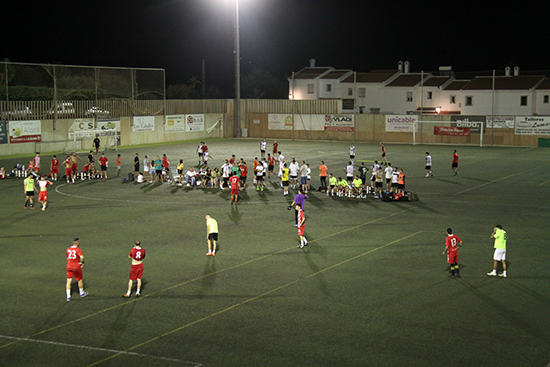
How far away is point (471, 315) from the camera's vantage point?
13492mm

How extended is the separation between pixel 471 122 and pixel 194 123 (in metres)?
30.7

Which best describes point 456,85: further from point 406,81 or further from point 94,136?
point 94,136

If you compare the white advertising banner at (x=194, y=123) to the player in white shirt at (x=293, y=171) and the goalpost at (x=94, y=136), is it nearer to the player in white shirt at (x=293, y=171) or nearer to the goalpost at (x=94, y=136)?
the goalpost at (x=94, y=136)

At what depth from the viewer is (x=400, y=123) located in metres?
63.1

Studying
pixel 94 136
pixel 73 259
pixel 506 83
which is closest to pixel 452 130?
pixel 506 83

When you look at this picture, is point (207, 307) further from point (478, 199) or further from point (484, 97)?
point (484, 97)

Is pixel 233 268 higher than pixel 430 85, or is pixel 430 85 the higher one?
pixel 430 85

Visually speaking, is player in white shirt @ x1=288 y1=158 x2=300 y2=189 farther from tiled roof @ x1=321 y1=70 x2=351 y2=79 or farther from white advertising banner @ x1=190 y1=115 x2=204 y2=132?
tiled roof @ x1=321 y1=70 x2=351 y2=79

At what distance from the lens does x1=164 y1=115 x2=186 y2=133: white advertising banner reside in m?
62.9

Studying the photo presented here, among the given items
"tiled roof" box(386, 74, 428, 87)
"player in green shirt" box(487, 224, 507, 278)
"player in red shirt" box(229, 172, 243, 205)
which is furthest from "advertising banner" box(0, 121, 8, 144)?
"tiled roof" box(386, 74, 428, 87)

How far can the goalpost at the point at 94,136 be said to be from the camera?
5209cm

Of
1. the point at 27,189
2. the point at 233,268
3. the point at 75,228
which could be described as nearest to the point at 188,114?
the point at 27,189

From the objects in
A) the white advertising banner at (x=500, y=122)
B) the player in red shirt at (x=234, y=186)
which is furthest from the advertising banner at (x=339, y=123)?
the player in red shirt at (x=234, y=186)

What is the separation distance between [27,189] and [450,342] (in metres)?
21.3
